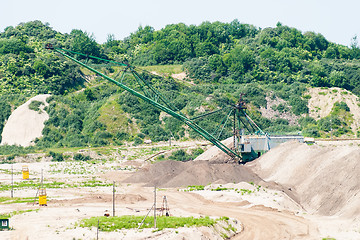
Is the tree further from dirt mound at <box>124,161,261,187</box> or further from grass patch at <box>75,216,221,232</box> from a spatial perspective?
grass patch at <box>75,216,221,232</box>

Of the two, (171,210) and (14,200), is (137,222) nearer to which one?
(171,210)

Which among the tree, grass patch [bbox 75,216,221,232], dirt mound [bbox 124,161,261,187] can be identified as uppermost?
the tree

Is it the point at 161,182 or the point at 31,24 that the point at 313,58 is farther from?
the point at 161,182

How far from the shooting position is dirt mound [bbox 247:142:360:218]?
48.1 m

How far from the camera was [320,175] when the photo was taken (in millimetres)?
54500

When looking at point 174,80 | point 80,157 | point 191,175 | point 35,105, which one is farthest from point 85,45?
point 191,175

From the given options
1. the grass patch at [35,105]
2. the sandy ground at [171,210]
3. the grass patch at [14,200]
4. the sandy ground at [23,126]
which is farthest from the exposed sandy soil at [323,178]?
the grass patch at [35,105]

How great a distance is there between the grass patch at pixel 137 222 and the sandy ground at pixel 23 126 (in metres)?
68.9

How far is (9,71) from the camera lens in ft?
427

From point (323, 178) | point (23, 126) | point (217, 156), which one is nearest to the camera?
point (323, 178)

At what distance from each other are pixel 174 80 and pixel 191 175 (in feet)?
220

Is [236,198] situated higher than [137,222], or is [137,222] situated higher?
[236,198]

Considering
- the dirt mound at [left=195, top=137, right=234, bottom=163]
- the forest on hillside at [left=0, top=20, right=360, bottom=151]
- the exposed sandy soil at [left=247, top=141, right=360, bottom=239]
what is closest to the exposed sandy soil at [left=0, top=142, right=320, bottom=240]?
the exposed sandy soil at [left=247, top=141, right=360, bottom=239]

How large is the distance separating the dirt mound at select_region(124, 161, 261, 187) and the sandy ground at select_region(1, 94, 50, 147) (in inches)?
1726
